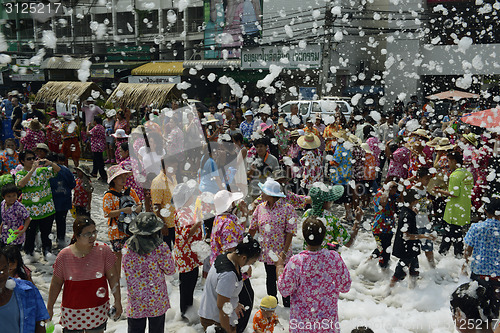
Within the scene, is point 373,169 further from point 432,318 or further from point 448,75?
point 448,75

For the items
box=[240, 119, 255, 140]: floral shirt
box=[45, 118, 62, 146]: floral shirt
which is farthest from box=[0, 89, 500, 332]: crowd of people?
box=[45, 118, 62, 146]: floral shirt

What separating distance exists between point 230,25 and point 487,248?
26274mm

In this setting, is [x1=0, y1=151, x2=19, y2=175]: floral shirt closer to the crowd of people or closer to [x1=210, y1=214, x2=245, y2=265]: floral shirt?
the crowd of people

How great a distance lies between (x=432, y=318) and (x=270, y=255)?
1.81 m

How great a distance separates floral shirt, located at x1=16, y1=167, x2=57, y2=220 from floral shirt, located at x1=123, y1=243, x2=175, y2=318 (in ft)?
8.91

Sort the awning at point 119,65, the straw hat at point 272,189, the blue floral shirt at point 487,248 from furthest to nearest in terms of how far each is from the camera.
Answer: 1. the awning at point 119,65
2. the straw hat at point 272,189
3. the blue floral shirt at point 487,248

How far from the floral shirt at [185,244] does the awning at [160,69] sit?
919 inches

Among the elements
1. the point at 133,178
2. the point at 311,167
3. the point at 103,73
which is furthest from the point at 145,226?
the point at 103,73

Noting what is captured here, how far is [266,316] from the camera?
3438 millimetres

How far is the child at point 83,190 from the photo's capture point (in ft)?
20.0

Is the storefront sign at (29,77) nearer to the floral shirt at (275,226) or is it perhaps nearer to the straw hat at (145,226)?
the floral shirt at (275,226)

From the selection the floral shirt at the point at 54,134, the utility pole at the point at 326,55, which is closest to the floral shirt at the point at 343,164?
the floral shirt at the point at 54,134

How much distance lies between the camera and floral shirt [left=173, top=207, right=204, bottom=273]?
4449 millimetres

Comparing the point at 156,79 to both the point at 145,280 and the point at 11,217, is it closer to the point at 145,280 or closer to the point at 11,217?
the point at 11,217
